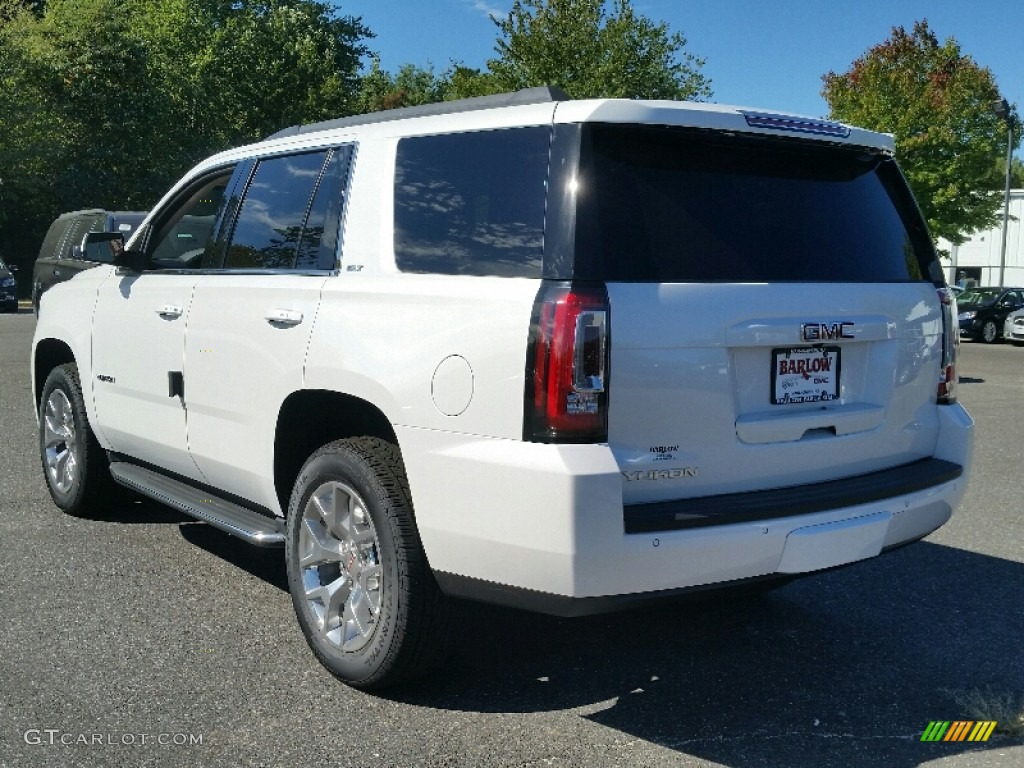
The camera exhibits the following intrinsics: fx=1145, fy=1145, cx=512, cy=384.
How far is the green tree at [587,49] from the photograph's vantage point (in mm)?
34344

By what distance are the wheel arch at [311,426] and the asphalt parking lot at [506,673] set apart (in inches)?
26.0

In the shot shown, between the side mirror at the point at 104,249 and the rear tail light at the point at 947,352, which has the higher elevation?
the side mirror at the point at 104,249

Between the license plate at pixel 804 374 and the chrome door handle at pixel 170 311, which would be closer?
the license plate at pixel 804 374

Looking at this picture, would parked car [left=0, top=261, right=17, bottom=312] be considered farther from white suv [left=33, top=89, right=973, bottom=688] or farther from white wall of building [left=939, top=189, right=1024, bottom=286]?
white wall of building [left=939, top=189, right=1024, bottom=286]

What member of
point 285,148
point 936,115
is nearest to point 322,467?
point 285,148

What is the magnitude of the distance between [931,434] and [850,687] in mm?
972

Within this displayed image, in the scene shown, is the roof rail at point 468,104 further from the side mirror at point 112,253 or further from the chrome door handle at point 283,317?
the side mirror at point 112,253

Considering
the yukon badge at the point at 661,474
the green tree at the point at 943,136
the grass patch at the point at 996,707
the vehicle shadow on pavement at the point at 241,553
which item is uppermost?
the green tree at the point at 943,136

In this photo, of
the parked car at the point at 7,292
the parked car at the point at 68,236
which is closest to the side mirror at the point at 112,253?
the parked car at the point at 68,236

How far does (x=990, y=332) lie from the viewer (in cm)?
2839

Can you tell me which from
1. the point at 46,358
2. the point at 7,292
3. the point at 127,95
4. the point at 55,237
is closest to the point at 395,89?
the point at 127,95

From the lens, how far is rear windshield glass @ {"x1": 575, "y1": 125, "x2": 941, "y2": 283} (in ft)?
11.3

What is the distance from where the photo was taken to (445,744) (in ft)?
11.6

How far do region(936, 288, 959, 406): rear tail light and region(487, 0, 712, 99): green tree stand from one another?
30.8m
